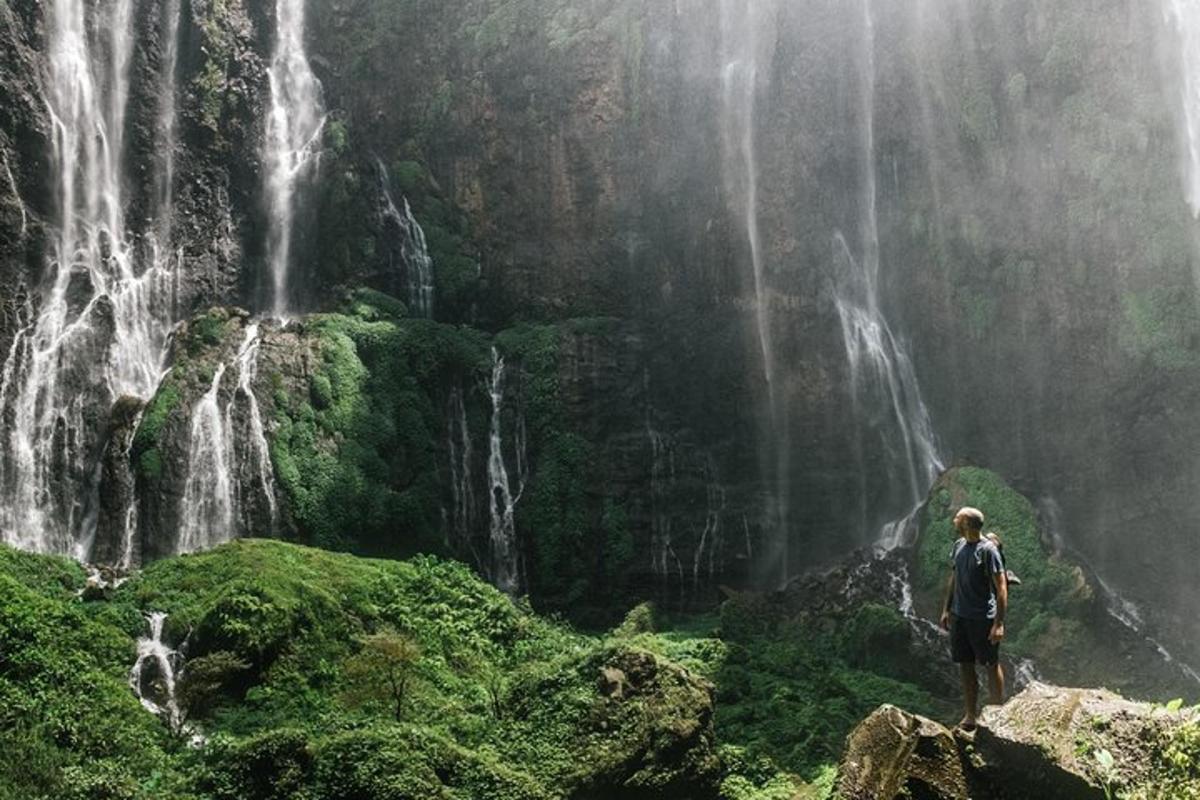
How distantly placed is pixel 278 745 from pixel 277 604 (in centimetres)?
531

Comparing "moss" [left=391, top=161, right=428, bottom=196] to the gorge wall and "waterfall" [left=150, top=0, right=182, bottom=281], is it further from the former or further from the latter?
"waterfall" [left=150, top=0, right=182, bottom=281]

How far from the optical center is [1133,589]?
22859mm

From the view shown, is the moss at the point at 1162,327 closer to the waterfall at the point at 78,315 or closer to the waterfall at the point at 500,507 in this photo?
the waterfall at the point at 500,507

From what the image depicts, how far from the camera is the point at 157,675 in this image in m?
14.4

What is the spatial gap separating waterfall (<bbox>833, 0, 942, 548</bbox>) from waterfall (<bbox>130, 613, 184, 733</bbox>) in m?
15.3

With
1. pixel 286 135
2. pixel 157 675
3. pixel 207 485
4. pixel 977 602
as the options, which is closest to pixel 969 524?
pixel 977 602

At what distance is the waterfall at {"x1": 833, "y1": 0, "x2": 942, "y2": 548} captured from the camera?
25359mm

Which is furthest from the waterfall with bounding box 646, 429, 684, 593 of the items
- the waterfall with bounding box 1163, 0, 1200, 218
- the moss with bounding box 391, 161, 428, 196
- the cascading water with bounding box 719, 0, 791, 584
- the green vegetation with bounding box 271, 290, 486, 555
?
the waterfall with bounding box 1163, 0, 1200, 218

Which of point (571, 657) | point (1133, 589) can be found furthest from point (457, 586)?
point (1133, 589)

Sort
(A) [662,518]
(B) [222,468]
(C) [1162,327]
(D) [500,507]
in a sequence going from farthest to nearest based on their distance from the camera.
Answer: (A) [662,518]
(D) [500,507]
(C) [1162,327]
(B) [222,468]

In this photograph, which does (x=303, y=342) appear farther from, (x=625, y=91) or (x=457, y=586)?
(x=625, y=91)

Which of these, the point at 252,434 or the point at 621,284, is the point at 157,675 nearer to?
the point at 252,434

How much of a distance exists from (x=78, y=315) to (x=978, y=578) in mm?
20108

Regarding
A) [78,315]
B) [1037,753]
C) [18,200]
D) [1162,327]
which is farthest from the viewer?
[1162,327]
